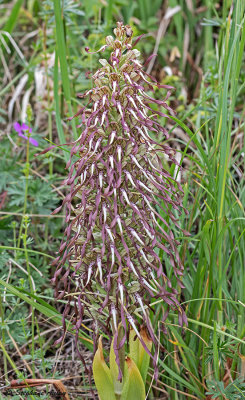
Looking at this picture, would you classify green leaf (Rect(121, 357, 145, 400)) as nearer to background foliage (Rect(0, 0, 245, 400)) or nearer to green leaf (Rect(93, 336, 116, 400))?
green leaf (Rect(93, 336, 116, 400))

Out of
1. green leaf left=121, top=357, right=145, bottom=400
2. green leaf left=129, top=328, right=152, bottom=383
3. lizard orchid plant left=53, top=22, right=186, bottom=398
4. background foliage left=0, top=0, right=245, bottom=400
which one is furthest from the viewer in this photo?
background foliage left=0, top=0, right=245, bottom=400

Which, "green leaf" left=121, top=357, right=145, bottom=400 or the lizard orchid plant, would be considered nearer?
the lizard orchid plant

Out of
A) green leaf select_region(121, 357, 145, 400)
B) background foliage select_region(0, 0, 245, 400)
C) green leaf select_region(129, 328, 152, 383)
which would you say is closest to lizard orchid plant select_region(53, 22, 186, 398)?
green leaf select_region(121, 357, 145, 400)

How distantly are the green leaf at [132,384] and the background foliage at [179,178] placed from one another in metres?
0.26

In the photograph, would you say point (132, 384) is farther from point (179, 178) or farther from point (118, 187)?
point (179, 178)

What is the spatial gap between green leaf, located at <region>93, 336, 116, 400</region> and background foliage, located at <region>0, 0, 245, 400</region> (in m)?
0.30

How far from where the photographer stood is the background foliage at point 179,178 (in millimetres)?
1905

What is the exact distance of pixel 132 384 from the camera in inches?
64.4

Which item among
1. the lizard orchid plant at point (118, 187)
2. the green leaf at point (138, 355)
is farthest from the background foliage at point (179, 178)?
the lizard orchid plant at point (118, 187)

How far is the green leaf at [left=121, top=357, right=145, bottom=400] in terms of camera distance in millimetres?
1604

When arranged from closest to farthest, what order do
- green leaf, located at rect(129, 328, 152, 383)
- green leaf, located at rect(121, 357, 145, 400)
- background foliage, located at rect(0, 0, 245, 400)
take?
green leaf, located at rect(121, 357, 145, 400), green leaf, located at rect(129, 328, 152, 383), background foliage, located at rect(0, 0, 245, 400)

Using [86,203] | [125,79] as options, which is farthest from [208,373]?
[125,79]

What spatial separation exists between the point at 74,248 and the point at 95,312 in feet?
0.73

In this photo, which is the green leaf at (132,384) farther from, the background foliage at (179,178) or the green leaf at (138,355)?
the background foliage at (179,178)
